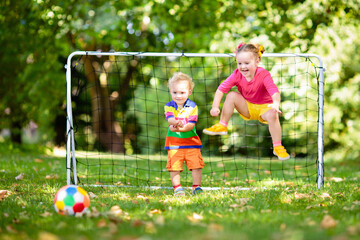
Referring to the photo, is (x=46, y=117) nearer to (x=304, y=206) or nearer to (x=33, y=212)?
(x=33, y=212)

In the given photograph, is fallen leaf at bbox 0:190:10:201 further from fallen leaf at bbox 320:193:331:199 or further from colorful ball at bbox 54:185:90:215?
fallen leaf at bbox 320:193:331:199

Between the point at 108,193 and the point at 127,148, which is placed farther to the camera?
the point at 127,148

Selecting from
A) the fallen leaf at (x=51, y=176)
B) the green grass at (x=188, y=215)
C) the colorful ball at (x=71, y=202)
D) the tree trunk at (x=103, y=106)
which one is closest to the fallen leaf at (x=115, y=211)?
the green grass at (x=188, y=215)

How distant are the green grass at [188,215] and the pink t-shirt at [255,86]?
45.6 inches

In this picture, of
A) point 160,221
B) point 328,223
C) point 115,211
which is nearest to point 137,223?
point 160,221

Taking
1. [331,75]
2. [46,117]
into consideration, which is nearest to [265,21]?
[331,75]

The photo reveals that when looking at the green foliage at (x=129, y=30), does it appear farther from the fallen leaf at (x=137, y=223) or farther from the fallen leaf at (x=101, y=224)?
the fallen leaf at (x=101, y=224)

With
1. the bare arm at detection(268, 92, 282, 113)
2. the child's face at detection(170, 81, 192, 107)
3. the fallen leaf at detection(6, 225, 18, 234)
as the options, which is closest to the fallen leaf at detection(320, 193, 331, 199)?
the bare arm at detection(268, 92, 282, 113)

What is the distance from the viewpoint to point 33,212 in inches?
137

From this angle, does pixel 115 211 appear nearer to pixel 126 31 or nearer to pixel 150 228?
pixel 150 228

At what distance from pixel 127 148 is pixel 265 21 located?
11308 millimetres

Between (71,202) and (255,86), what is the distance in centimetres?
257

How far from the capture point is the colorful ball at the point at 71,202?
3383 mm

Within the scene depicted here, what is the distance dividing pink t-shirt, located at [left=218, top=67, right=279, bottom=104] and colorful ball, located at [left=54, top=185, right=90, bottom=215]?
2229 millimetres
